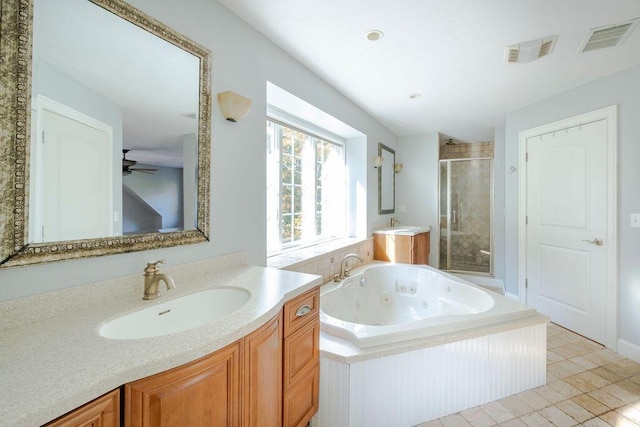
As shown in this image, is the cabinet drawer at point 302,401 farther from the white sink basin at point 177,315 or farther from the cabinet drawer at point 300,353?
the white sink basin at point 177,315

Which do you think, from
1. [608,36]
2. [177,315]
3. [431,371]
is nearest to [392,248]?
[431,371]

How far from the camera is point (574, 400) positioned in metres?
1.76

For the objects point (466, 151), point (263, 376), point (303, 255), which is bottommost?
point (263, 376)

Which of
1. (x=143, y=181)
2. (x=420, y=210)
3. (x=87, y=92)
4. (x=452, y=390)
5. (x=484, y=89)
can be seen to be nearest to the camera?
(x=87, y=92)

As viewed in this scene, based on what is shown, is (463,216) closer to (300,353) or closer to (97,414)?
(300,353)

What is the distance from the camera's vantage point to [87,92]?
3.38 feet

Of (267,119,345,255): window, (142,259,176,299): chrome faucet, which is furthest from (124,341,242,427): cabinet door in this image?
(267,119,345,255): window

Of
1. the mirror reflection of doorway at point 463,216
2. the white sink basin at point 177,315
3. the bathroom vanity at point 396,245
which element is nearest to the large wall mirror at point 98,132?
the white sink basin at point 177,315

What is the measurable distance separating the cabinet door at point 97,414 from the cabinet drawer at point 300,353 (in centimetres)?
68

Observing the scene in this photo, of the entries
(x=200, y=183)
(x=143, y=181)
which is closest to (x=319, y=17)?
(x=200, y=183)

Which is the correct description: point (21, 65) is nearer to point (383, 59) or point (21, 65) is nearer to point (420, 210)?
point (383, 59)

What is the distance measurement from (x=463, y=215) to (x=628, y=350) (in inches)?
102

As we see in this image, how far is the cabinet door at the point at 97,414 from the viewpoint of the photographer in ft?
1.79

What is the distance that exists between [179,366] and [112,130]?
36.4 inches
